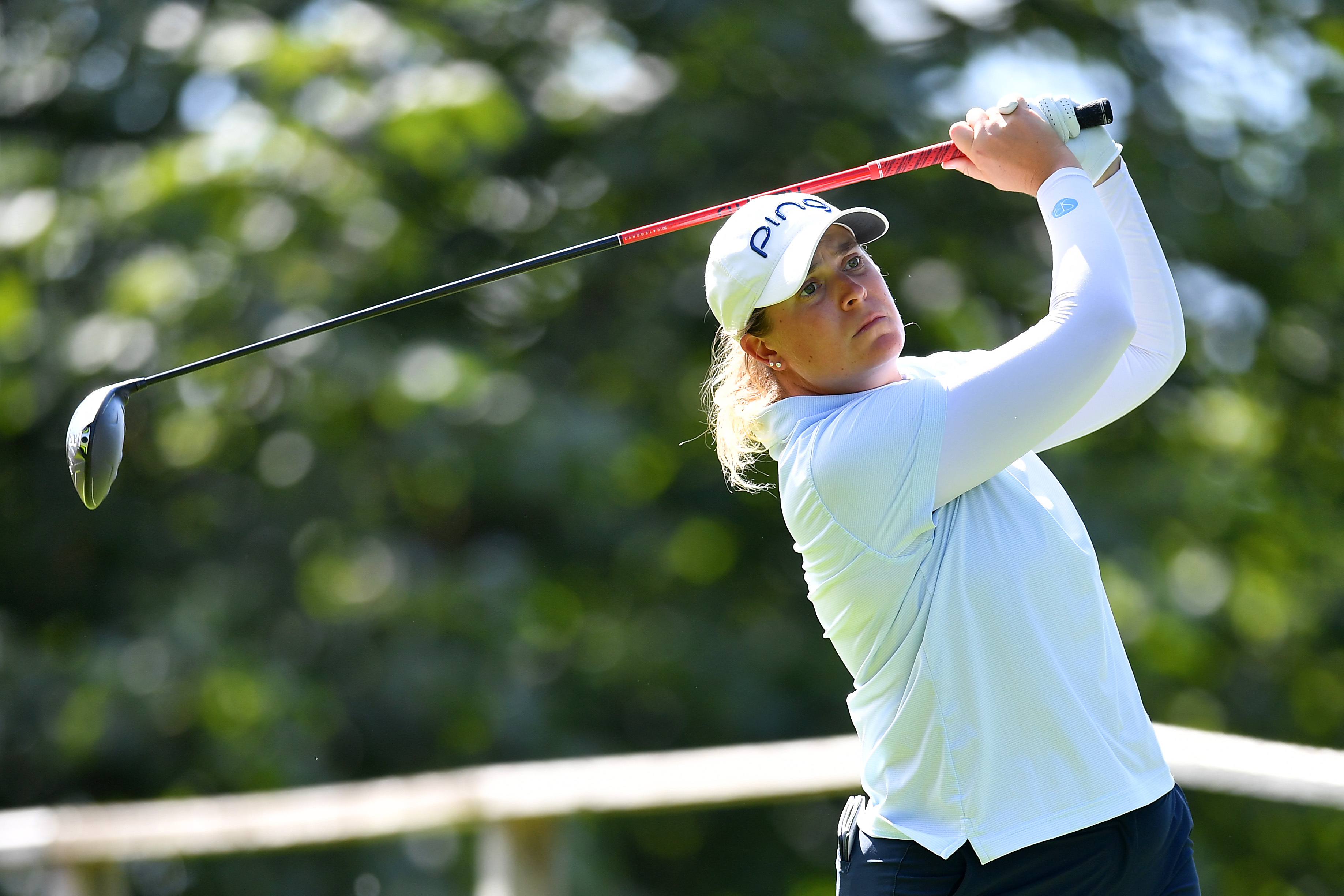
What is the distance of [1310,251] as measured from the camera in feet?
18.1

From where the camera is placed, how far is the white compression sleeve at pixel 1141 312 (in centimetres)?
194

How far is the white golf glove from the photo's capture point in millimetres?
1798

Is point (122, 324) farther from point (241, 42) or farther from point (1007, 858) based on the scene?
point (1007, 858)

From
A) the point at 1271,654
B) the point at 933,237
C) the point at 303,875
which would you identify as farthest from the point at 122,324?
the point at 1271,654

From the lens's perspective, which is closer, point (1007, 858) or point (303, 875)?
point (1007, 858)

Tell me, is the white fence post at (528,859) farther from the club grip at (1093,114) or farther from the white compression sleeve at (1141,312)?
the club grip at (1093,114)

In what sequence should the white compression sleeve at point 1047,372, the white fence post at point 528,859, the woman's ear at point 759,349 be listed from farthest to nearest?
1. the white fence post at point 528,859
2. the woman's ear at point 759,349
3. the white compression sleeve at point 1047,372

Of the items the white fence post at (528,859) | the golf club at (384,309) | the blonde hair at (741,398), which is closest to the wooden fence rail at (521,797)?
the white fence post at (528,859)

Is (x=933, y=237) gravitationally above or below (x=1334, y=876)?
above

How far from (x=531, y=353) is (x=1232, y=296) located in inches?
105

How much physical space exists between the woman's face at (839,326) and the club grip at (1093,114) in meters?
0.33

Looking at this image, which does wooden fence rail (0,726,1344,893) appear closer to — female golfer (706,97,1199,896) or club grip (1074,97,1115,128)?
female golfer (706,97,1199,896)

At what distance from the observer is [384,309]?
2090 mm

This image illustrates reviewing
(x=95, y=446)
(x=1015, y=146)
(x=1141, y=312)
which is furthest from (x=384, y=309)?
(x=1141, y=312)
